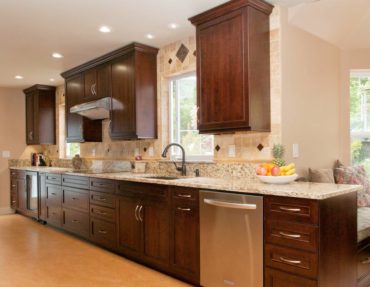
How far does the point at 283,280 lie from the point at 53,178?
12.8 ft

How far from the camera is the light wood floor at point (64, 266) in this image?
3.01m

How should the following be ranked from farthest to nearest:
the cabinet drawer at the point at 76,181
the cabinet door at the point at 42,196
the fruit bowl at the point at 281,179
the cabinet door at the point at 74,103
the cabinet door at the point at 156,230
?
the cabinet door at the point at 42,196
the cabinet door at the point at 74,103
the cabinet drawer at the point at 76,181
the cabinet door at the point at 156,230
the fruit bowl at the point at 281,179

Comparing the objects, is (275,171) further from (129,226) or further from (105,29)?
(105,29)

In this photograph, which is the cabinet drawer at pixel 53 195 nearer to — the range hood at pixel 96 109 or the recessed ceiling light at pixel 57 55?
the range hood at pixel 96 109

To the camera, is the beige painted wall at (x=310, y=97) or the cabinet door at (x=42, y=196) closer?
the beige painted wall at (x=310, y=97)

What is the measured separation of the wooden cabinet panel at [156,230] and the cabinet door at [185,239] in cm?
9

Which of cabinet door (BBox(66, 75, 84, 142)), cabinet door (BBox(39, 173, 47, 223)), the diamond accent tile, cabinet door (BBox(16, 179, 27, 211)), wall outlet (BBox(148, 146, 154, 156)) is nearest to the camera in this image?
the diamond accent tile

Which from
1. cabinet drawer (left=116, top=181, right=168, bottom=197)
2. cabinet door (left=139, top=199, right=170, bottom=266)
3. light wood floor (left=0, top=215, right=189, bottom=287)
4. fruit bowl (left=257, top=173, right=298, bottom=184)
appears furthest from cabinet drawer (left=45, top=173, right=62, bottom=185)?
fruit bowl (left=257, top=173, right=298, bottom=184)

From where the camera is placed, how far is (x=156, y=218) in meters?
3.17

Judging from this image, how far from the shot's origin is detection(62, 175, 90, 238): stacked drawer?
4216mm

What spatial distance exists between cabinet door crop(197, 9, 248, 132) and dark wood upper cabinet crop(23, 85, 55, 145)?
4373mm

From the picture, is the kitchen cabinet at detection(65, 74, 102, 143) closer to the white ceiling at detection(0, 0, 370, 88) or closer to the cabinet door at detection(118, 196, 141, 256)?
the white ceiling at detection(0, 0, 370, 88)

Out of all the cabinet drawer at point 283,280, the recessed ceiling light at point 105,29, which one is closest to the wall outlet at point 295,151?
the cabinet drawer at point 283,280

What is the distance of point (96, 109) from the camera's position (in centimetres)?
455
